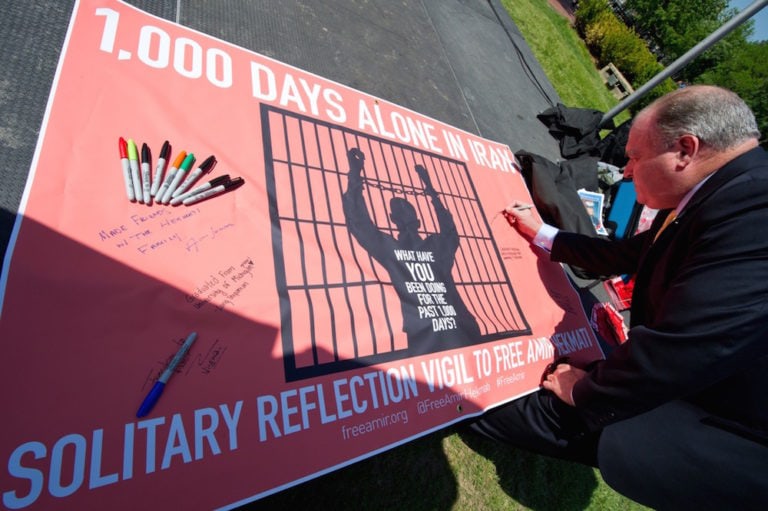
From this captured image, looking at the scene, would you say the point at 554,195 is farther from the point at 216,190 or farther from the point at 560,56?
the point at 560,56

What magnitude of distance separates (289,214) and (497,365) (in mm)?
1051

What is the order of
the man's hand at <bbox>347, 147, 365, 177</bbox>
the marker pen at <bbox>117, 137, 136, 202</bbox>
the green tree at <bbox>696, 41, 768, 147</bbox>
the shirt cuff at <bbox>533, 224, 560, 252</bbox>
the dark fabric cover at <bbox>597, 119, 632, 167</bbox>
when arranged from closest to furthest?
1. the marker pen at <bbox>117, 137, 136, 202</bbox>
2. the man's hand at <bbox>347, 147, 365, 177</bbox>
3. the shirt cuff at <bbox>533, 224, 560, 252</bbox>
4. the dark fabric cover at <bbox>597, 119, 632, 167</bbox>
5. the green tree at <bbox>696, 41, 768, 147</bbox>

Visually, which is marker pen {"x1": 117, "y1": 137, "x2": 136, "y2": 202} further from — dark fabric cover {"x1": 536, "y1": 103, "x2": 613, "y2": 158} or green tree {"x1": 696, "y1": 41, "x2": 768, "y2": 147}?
green tree {"x1": 696, "y1": 41, "x2": 768, "y2": 147}

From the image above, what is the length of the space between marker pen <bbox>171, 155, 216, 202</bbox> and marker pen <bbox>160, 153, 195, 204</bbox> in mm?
12

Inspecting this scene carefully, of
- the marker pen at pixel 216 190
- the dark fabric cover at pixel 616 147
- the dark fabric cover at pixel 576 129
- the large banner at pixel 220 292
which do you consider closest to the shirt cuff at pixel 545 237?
the large banner at pixel 220 292

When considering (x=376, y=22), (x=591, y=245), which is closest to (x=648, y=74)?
(x=376, y=22)

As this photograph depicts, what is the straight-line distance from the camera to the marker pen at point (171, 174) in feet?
3.62

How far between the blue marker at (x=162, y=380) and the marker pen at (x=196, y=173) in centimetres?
46

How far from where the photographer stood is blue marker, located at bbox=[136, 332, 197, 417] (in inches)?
33.9

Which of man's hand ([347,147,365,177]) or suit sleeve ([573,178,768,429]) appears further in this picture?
man's hand ([347,147,365,177])

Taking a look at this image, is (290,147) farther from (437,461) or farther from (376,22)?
(376,22)

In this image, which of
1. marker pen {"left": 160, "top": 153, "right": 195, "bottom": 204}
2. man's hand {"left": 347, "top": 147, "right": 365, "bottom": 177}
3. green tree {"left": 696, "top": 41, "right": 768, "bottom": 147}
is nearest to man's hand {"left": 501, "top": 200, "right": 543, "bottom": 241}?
man's hand {"left": 347, "top": 147, "right": 365, "bottom": 177}

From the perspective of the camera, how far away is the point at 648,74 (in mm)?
9203

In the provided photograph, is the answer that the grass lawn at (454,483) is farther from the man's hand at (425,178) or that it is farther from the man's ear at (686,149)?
the man's ear at (686,149)
